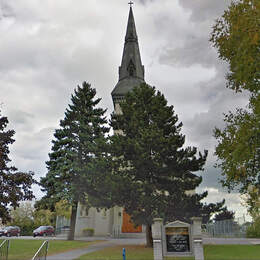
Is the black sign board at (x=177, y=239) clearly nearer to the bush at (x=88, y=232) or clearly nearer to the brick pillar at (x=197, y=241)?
the brick pillar at (x=197, y=241)

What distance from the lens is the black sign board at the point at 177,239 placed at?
13.7 meters

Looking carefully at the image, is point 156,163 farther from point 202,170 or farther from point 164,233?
point 164,233

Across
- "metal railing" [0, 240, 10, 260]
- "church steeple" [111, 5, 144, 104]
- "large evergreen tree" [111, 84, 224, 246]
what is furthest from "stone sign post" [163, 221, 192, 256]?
"church steeple" [111, 5, 144, 104]

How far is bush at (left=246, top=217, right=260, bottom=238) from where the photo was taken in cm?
2711

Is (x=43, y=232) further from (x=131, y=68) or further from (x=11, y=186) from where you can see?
(x=131, y=68)

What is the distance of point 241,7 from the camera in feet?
39.4

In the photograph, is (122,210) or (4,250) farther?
(122,210)

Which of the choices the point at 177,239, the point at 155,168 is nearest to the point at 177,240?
the point at 177,239

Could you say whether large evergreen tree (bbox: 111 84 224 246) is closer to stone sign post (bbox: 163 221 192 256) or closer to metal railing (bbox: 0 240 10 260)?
stone sign post (bbox: 163 221 192 256)

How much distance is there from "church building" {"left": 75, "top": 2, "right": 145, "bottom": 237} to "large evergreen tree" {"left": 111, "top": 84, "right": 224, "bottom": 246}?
5.78m

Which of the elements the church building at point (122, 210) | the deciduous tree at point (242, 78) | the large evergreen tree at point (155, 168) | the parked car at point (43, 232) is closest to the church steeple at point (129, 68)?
the church building at point (122, 210)

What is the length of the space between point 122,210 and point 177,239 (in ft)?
65.6

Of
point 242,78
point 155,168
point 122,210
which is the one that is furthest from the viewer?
point 122,210

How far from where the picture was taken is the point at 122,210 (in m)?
33.2
